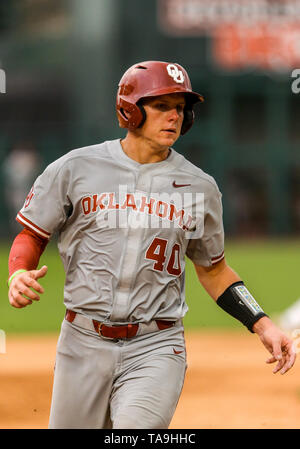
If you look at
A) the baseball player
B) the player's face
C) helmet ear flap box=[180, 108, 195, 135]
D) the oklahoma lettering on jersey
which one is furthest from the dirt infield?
the player's face

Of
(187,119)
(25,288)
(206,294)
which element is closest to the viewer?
(25,288)

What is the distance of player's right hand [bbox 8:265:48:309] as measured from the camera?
11.8 ft

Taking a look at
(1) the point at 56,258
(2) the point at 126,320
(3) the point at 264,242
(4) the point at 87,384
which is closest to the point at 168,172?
(2) the point at 126,320

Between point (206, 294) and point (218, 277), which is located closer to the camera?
point (218, 277)

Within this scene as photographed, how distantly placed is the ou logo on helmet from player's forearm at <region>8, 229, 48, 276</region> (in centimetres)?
98

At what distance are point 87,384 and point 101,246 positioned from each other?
633mm

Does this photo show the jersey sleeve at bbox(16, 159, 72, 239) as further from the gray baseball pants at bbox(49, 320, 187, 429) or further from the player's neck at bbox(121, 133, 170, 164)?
the gray baseball pants at bbox(49, 320, 187, 429)

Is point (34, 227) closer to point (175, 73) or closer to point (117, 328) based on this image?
point (117, 328)

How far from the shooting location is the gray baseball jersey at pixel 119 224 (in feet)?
12.8

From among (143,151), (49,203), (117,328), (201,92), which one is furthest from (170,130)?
(201,92)

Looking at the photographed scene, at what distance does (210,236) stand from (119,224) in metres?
0.50

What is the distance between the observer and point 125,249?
154 inches

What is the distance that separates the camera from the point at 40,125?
21.9 metres

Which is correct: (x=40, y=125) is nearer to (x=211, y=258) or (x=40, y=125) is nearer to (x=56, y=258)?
(x=56, y=258)
